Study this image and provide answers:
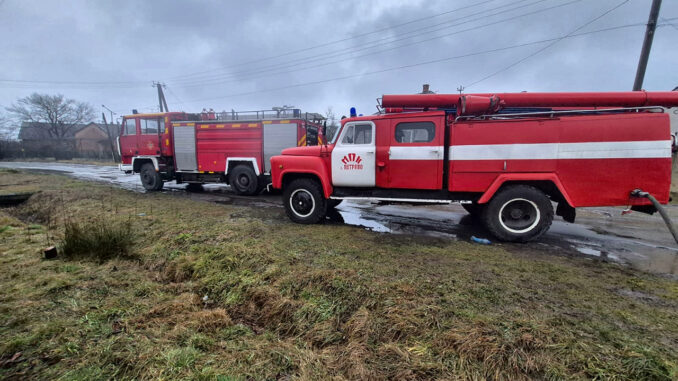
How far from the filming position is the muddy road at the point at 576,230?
4199mm

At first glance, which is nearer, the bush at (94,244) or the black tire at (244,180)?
the bush at (94,244)

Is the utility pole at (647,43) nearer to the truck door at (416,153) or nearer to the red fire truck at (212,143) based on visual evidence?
the truck door at (416,153)

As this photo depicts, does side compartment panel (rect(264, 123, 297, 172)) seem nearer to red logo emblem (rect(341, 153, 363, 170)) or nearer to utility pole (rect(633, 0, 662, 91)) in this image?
red logo emblem (rect(341, 153, 363, 170))

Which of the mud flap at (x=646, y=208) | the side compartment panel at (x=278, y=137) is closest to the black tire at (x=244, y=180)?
the side compartment panel at (x=278, y=137)

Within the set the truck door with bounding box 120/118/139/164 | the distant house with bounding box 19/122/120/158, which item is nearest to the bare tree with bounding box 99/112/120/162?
the distant house with bounding box 19/122/120/158

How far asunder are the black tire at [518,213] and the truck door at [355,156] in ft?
7.08

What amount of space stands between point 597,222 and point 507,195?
343cm

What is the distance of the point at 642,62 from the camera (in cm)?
923

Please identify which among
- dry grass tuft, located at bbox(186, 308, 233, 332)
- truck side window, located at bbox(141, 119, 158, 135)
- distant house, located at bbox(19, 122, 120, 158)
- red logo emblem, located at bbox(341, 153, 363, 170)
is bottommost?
dry grass tuft, located at bbox(186, 308, 233, 332)

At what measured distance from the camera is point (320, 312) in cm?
246

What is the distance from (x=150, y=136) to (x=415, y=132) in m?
10.5

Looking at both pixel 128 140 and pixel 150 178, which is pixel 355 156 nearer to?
pixel 150 178

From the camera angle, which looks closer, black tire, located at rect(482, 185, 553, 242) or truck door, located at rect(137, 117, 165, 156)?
black tire, located at rect(482, 185, 553, 242)

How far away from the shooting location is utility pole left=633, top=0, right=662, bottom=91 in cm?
903
